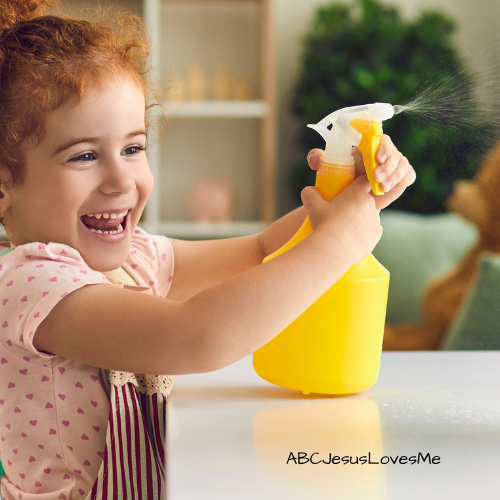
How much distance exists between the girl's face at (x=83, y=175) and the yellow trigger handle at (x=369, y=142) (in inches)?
8.5

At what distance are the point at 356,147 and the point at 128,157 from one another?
23 cm

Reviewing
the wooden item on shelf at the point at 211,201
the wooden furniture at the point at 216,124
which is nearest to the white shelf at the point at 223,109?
the wooden furniture at the point at 216,124

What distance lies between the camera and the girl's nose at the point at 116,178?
0.55 metres

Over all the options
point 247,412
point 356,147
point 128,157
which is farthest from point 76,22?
point 247,412

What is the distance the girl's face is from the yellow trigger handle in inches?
8.5

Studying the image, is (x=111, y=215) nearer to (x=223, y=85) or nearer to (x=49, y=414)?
(x=49, y=414)

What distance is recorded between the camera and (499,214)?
1127 millimetres

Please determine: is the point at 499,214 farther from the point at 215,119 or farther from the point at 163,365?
the point at 215,119

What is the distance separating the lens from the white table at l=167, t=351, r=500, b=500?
37cm

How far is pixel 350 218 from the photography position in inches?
19.1

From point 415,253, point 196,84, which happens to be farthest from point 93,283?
point 196,84

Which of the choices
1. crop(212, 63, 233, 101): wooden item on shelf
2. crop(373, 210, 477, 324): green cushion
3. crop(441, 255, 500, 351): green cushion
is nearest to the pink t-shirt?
crop(441, 255, 500, 351): green cushion

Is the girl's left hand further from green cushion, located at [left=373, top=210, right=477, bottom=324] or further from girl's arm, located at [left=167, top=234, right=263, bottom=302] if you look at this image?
green cushion, located at [left=373, top=210, right=477, bottom=324]

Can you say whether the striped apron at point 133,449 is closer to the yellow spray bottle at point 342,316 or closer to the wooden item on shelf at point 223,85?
the yellow spray bottle at point 342,316
